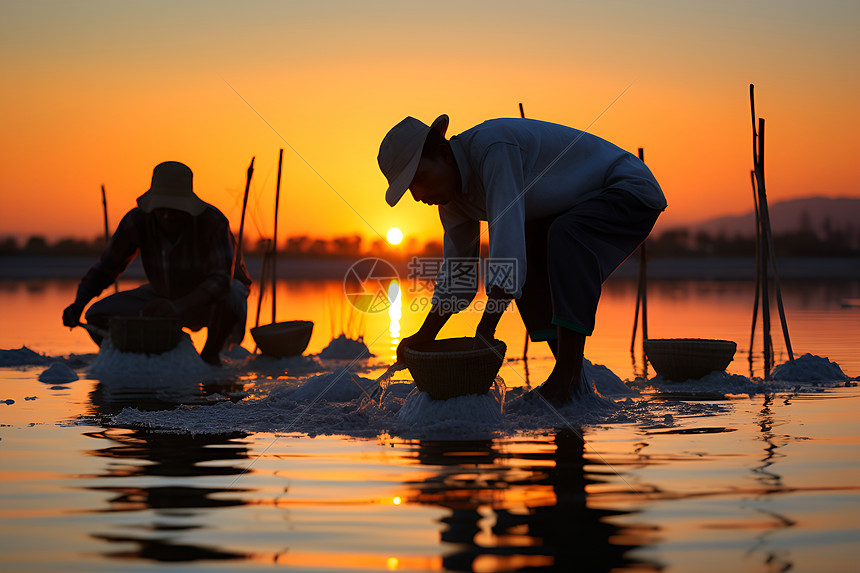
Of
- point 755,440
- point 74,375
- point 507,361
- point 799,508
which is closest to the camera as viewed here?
point 799,508

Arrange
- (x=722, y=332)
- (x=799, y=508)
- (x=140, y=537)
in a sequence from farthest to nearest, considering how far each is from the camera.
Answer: (x=722, y=332), (x=799, y=508), (x=140, y=537)

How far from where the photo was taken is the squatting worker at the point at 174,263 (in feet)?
21.0

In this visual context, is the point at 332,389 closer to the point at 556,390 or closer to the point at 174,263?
the point at 556,390

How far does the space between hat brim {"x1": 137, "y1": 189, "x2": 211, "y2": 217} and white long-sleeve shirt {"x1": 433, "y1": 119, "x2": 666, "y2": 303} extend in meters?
2.71

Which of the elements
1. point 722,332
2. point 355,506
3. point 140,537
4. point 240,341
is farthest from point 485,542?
point 722,332

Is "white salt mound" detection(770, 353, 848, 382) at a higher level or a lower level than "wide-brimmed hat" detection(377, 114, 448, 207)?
lower

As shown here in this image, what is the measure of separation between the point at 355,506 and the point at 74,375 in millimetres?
3755

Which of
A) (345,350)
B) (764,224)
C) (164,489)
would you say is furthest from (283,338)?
(164,489)

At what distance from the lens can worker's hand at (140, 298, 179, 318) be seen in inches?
249

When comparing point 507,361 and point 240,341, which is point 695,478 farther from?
point 240,341

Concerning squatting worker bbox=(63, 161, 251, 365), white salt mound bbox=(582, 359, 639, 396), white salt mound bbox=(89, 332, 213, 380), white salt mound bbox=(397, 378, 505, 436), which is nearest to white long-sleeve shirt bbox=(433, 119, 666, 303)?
white salt mound bbox=(397, 378, 505, 436)

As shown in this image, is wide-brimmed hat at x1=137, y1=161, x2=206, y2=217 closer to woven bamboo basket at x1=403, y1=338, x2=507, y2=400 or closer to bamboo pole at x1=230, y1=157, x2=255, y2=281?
bamboo pole at x1=230, y1=157, x2=255, y2=281

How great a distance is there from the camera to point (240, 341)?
760cm

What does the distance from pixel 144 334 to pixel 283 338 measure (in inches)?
40.6
